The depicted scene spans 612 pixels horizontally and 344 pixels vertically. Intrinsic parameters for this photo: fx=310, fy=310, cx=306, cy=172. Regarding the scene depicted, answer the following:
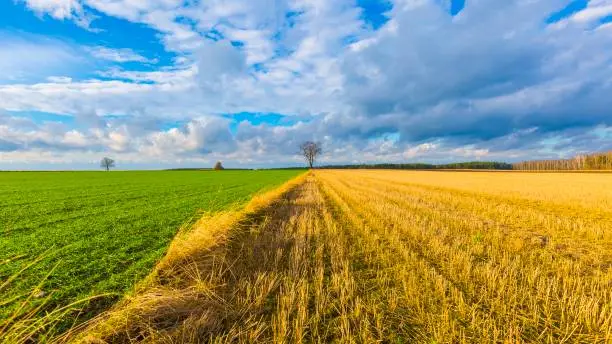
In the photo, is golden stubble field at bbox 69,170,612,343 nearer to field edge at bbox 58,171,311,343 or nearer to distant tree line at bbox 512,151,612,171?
field edge at bbox 58,171,311,343

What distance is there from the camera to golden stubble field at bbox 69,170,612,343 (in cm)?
411

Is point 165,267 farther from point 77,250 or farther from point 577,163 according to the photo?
point 577,163

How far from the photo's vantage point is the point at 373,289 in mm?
5652

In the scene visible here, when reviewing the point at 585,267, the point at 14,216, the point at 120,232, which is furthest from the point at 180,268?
the point at 14,216

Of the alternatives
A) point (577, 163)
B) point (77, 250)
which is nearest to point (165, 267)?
point (77, 250)

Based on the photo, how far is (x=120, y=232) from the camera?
390 inches

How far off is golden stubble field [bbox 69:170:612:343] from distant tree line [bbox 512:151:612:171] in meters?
144

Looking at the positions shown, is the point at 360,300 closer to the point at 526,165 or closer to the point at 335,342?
the point at 335,342

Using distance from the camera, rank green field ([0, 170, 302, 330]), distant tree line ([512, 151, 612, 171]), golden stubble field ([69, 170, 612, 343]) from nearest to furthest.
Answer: golden stubble field ([69, 170, 612, 343]) → green field ([0, 170, 302, 330]) → distant tree line ([512, 151, 612, 171])

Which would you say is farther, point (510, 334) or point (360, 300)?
point (360, 300)

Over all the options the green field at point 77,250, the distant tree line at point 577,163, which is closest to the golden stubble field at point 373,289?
the green field at point 77,250

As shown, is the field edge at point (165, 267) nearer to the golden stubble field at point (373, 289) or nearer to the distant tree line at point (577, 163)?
the golden stubble field at point (373, 289)

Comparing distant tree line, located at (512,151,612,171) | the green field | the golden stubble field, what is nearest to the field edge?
the golden stubble field

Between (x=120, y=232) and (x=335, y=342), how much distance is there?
8.64 meters
